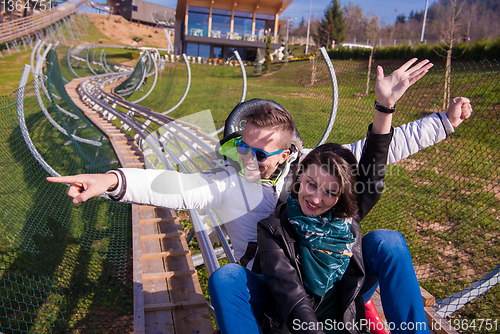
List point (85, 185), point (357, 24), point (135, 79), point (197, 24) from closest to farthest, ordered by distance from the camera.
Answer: point (85, 185)
point (135, 79)
point (197, 24)
point (357, 24)

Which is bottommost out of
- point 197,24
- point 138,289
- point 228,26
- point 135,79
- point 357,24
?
point 138,289

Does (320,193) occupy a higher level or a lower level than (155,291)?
higher

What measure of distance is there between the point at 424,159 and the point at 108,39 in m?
63.5

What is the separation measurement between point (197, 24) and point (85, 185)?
127 feet

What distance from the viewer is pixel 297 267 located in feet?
5.42

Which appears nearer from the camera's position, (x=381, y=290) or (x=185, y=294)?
(x=381, y=290)

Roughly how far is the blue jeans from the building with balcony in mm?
36269

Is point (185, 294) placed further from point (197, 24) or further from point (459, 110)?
point (197, 24)

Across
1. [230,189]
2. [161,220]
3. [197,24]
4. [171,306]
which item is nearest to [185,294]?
[171,306]

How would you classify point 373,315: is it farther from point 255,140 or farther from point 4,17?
point 4,17

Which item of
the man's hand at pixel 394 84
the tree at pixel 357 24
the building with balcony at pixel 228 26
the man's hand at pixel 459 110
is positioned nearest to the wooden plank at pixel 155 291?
the man's hand at pixel 394 84

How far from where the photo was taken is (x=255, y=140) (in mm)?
1986

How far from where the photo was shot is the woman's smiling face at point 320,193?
1710 mm

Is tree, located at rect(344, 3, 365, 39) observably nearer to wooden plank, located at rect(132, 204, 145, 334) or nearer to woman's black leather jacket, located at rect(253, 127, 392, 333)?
wooden plank, located at rect(132, 204, 145, 334)
